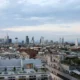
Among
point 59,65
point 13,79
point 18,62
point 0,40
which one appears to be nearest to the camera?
point 13,79

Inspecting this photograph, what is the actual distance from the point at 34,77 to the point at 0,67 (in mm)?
4428

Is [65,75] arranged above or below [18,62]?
below

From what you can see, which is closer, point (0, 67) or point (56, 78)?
point (0, 67)

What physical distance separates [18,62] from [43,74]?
5639 mm

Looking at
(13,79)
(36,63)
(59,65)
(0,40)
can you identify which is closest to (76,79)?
(36,63)

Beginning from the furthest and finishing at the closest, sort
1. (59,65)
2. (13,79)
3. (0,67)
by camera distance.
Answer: (59,65) < (0,67) < (13,79)

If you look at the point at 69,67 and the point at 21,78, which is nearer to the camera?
the point at 21,78

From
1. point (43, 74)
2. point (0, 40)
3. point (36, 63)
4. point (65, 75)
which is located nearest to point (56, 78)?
point (65, 75)

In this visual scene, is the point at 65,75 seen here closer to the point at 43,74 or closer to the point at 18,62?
the point at 18,62

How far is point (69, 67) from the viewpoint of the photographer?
2545cm

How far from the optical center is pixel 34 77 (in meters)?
16.2

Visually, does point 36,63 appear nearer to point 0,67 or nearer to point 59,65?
point 0,67

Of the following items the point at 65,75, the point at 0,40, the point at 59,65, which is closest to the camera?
the point at 65,75

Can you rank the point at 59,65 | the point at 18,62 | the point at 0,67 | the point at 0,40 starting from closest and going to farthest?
the point at 0,67, the point at 18,62, the point at 59,65, the point at 0,40
